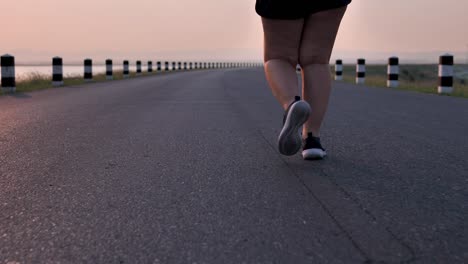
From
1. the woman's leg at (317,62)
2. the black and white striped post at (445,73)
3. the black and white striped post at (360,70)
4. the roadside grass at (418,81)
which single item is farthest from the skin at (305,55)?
the black and white striped post at (360,70)

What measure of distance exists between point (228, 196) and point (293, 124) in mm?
700

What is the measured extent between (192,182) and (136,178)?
31 cm

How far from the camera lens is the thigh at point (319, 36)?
308 centimetres

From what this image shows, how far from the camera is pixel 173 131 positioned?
444cm

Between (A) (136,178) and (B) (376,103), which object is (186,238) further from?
(B) (376,103)

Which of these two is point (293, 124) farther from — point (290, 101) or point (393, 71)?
point (393, 71)

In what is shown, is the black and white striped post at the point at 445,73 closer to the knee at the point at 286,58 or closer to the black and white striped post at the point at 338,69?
the knee at the point at 286,58

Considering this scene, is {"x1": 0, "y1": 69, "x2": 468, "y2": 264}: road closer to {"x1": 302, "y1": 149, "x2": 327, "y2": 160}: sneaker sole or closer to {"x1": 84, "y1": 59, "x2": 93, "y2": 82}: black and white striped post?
{"x1": 302, "y1": 149, "x2": 327, "y2": 160}: sneaker sole

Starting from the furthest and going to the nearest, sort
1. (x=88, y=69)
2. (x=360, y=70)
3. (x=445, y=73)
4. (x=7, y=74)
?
(x=88, y=69) → (x=360, y=70) → (x=7, y=74) → (x=445, y=73)

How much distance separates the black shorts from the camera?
2955 millimetres

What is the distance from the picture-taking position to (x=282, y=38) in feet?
10.3

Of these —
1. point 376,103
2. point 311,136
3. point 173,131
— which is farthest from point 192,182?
point 376,103

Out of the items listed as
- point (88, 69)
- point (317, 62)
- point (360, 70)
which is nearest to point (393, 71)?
point (360, 70)

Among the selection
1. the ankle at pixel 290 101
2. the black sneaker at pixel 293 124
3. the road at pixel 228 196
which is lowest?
the road at pixel 228 196
